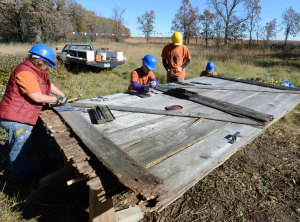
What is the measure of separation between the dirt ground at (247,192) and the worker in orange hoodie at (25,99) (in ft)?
5.60

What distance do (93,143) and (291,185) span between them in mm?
2821

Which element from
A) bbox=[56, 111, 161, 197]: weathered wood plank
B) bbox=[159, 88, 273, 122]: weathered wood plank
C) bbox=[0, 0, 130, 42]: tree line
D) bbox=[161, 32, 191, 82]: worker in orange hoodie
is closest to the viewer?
bbox=[56, 111, 161, 197]: weathered wood plank

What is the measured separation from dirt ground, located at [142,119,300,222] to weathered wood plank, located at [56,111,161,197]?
4.14ft

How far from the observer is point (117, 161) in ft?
4.01

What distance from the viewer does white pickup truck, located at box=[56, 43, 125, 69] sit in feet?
28.7

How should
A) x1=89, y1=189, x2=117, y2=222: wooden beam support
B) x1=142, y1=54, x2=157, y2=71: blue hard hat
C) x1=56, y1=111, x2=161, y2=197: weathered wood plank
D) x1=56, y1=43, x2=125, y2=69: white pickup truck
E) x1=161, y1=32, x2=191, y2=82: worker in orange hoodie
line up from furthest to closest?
x1=56, y1=43, x2=125, y2=69: white pickup truck → x1=161, y1=32, x2=191, y2=82: worker in orange hoodie → x1=142, y1=54, x2=157, y2=71: blue hard hat → x1=89, y1=189, x2=117, y2=222: wooden beam support → x1=56, y1=111, x2=161, y2=197: weathered wood plank

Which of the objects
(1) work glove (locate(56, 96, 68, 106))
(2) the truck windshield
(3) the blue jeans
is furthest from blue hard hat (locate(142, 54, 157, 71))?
(2) the truck windshield

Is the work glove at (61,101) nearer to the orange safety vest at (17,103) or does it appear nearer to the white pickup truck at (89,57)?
the orange safety vest at (17,103)

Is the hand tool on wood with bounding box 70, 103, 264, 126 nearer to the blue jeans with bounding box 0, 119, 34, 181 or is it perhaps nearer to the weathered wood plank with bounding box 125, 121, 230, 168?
the weathered wood plank with bounding box 125, 121, 230, 168

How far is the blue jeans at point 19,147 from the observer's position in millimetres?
2105

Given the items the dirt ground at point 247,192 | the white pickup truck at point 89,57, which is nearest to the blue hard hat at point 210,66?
the dirt ground at point 247,192

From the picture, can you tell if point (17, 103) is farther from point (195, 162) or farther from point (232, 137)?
point (232, 137)

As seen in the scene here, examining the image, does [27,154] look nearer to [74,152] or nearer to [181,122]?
[74,152]

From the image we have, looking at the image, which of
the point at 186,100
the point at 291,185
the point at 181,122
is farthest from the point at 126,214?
the point at 291,185
